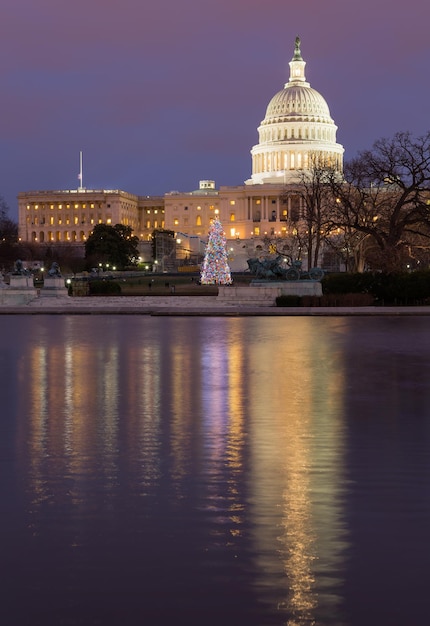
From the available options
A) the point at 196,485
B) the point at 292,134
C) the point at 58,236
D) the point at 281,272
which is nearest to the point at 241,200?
the point at 292,134

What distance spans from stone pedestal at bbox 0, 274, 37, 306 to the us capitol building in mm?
92806

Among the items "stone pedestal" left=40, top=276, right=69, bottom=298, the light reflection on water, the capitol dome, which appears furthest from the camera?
the capitol dome

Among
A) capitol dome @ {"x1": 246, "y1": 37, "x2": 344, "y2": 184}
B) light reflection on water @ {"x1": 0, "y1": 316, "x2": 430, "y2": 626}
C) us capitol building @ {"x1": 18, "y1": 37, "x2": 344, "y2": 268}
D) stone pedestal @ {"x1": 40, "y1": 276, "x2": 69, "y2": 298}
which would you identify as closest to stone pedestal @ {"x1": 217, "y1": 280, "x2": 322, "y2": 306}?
stone pedestal @ {"x1": 40, "y1": 276, "x2": 69, "y2": 298}

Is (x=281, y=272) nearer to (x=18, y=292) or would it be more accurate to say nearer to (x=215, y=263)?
(x=18, y=292)

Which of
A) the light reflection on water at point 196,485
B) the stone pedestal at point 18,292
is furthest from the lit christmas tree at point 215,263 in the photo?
the light reflection on water at point 196,485

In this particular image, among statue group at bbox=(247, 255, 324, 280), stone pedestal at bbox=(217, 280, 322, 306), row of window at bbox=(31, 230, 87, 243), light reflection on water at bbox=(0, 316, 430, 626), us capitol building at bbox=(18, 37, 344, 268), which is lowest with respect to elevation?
light reflection on water at bbox=(0, 316, 430, 626)

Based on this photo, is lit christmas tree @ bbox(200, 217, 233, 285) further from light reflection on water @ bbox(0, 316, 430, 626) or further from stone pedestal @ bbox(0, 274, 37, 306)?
light reflection on water @ bbox(0, 316, 430, 626)

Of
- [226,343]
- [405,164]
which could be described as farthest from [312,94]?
[226,343]

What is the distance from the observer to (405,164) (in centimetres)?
4878

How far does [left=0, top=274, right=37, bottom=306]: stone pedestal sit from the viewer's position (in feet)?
152

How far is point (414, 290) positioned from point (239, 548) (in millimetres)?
37270

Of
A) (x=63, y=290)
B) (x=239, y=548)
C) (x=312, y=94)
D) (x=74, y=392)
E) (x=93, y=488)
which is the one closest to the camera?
(x=239, y=548)

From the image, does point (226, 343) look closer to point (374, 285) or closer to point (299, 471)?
point (299, 471)

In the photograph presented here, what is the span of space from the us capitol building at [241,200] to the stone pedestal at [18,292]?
9281 cm
